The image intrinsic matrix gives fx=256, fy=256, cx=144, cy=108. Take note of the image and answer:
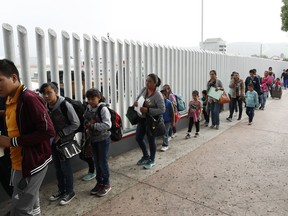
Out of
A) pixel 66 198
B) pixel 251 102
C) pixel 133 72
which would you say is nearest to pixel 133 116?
pixel 133 72

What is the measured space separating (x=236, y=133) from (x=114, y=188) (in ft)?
14.1

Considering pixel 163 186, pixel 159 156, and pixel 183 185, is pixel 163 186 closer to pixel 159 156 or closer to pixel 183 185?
pixel 183 185

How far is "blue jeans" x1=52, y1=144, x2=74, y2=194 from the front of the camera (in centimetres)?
334

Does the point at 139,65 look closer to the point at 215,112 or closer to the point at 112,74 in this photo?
the point at 112,74

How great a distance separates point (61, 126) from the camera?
10.5 feet

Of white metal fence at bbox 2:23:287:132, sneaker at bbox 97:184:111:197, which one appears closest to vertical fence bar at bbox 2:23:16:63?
white metal fence at bbox 2:23:287:132

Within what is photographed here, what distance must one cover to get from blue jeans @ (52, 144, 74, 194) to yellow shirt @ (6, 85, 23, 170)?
1083 millimetres

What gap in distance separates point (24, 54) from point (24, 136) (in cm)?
198

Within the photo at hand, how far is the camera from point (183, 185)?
3.89 metres

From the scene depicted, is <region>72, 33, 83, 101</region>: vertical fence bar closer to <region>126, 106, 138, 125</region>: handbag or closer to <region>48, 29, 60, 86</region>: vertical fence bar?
<region>48, 29, 60, 86</region>: vertical fence bar

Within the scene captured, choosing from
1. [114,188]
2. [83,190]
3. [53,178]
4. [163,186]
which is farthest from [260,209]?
[53,178]

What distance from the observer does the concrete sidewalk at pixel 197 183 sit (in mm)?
3262

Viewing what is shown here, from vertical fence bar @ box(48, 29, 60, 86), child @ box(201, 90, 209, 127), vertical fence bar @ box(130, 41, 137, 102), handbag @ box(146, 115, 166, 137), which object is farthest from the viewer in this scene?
child @ box(201, 90, 209, 127)

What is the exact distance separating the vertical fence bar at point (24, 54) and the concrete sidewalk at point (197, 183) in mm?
1670
